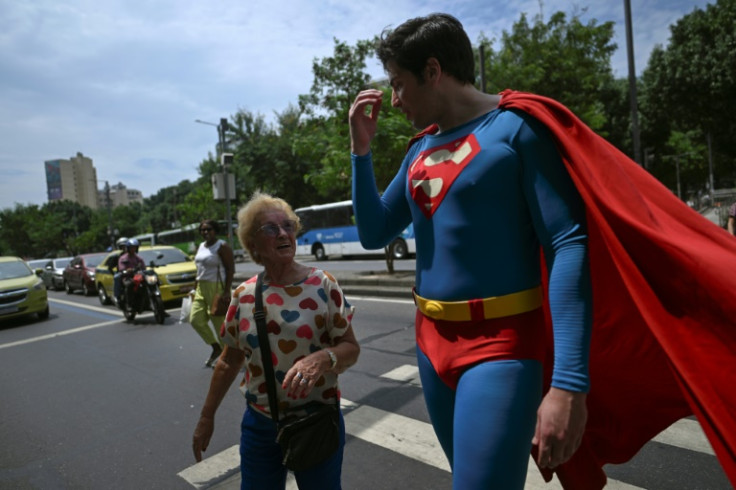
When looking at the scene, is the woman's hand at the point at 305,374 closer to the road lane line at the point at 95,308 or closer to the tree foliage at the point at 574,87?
Answer: the tree foliage at the point at 574,87

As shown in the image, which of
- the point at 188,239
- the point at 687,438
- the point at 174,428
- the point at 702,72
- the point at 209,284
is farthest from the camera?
the point at 188,239

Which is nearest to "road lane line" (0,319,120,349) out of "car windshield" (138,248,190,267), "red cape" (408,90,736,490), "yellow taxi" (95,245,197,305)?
"yellow taxi" (95,245,197,305)

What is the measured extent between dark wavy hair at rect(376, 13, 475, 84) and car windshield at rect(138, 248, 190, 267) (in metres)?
12.2

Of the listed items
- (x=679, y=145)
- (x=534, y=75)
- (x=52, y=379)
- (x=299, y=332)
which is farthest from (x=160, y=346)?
(x=679, y=145)

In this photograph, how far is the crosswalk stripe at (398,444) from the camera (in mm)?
3176

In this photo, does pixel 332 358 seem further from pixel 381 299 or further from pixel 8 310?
pixel 8 310

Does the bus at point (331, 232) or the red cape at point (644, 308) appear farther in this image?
the bus at point (331, 232)

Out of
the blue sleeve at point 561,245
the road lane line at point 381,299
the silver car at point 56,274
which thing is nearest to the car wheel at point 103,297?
the road lane line at point 381,299

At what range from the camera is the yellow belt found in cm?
147

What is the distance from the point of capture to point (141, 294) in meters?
10.5

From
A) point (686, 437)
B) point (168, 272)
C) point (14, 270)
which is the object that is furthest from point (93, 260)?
point (686, 437)

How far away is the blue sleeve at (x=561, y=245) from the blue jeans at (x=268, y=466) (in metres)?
1.09

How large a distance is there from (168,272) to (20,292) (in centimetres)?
333

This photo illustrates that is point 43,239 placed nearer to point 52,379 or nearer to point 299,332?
point 52,379
